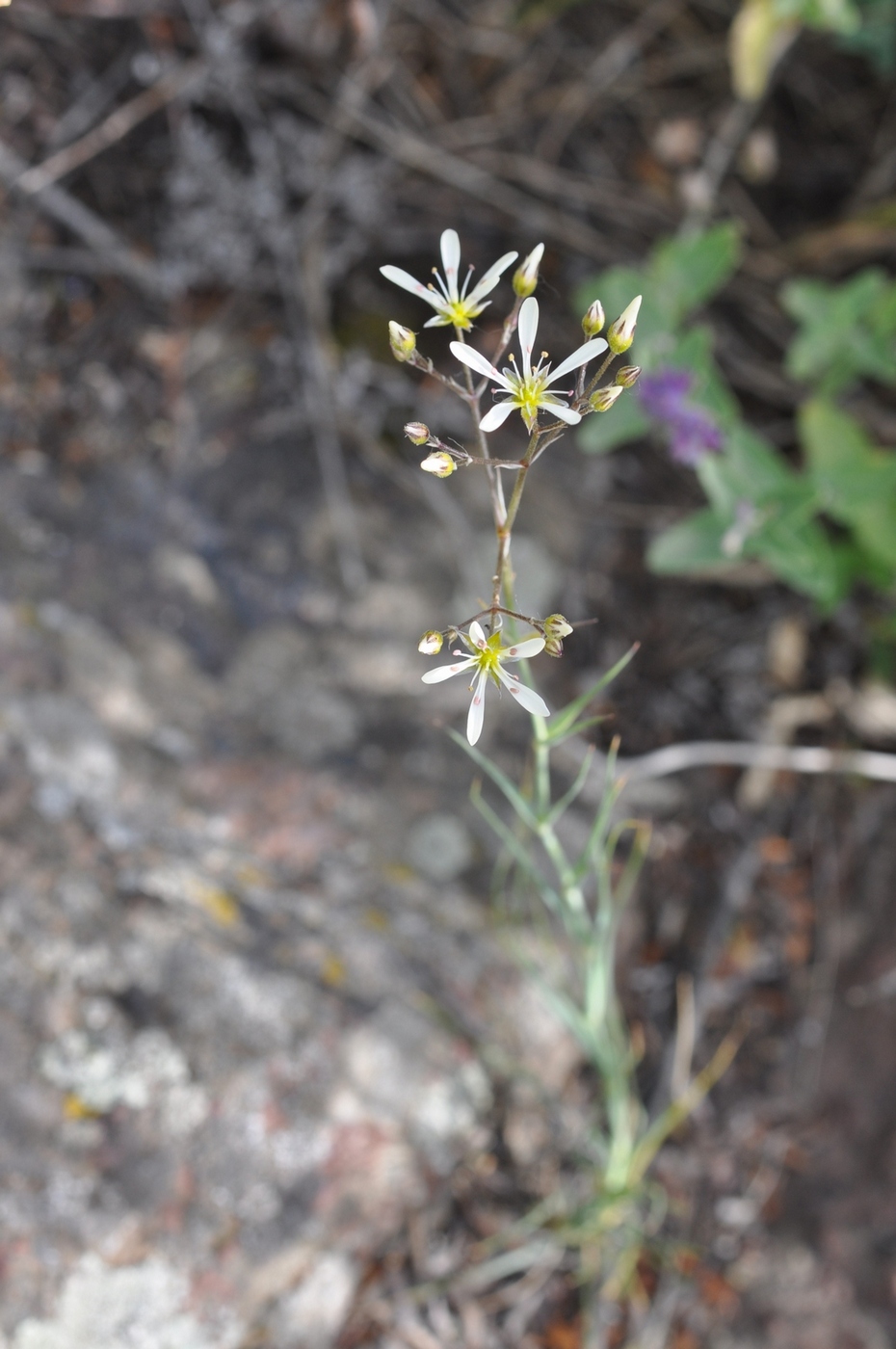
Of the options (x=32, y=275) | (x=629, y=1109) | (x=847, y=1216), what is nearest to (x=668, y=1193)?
(x=629, y=1109)

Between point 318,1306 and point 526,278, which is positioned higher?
point 526,278

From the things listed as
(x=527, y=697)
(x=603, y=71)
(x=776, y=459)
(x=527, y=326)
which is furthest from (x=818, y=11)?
(x=527, y=697)

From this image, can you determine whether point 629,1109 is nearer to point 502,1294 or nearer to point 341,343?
point 502,1294

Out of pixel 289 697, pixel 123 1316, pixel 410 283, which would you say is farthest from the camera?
pixel 289 697

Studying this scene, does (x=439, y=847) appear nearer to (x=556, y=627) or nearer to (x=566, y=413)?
(x=556, y=627)

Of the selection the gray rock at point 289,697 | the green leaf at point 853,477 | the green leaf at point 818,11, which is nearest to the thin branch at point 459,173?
the green leaf at point 818,11

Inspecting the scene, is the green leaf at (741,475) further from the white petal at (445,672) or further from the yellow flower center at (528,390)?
the white petal at (445,672)
